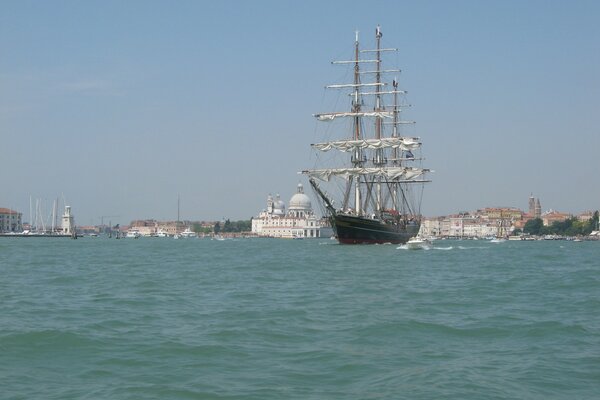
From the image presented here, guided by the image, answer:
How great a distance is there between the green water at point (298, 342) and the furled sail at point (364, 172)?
5155 cm

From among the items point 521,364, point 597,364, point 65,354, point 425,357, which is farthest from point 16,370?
point 597,364

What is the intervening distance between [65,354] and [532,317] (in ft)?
33.6

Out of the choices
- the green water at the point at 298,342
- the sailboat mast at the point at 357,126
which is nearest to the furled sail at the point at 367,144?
the sailboat mast at the point at 357,126

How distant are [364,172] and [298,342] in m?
63.4

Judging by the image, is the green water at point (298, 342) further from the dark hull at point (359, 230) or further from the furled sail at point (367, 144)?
the furled sail at point (367, 144)

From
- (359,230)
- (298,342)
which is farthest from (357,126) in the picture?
(298,342)

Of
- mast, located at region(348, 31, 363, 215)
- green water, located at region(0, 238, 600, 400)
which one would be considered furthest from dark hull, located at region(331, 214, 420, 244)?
green water, located at region(0, 238, 600, 400)

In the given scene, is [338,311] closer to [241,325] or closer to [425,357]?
[241,325]

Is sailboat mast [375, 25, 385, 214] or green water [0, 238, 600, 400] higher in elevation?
sailboat mast [375, 25, 385, 214]

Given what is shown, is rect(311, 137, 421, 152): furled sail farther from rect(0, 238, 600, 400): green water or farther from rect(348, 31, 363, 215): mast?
rect(0, 238, 600, 400): green water

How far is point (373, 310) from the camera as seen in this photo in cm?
1930

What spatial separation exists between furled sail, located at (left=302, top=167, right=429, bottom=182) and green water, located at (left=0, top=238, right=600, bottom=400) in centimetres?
5155

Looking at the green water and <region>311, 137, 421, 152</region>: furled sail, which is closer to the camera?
the green water

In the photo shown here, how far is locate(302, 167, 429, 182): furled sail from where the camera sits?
77.9 metres
